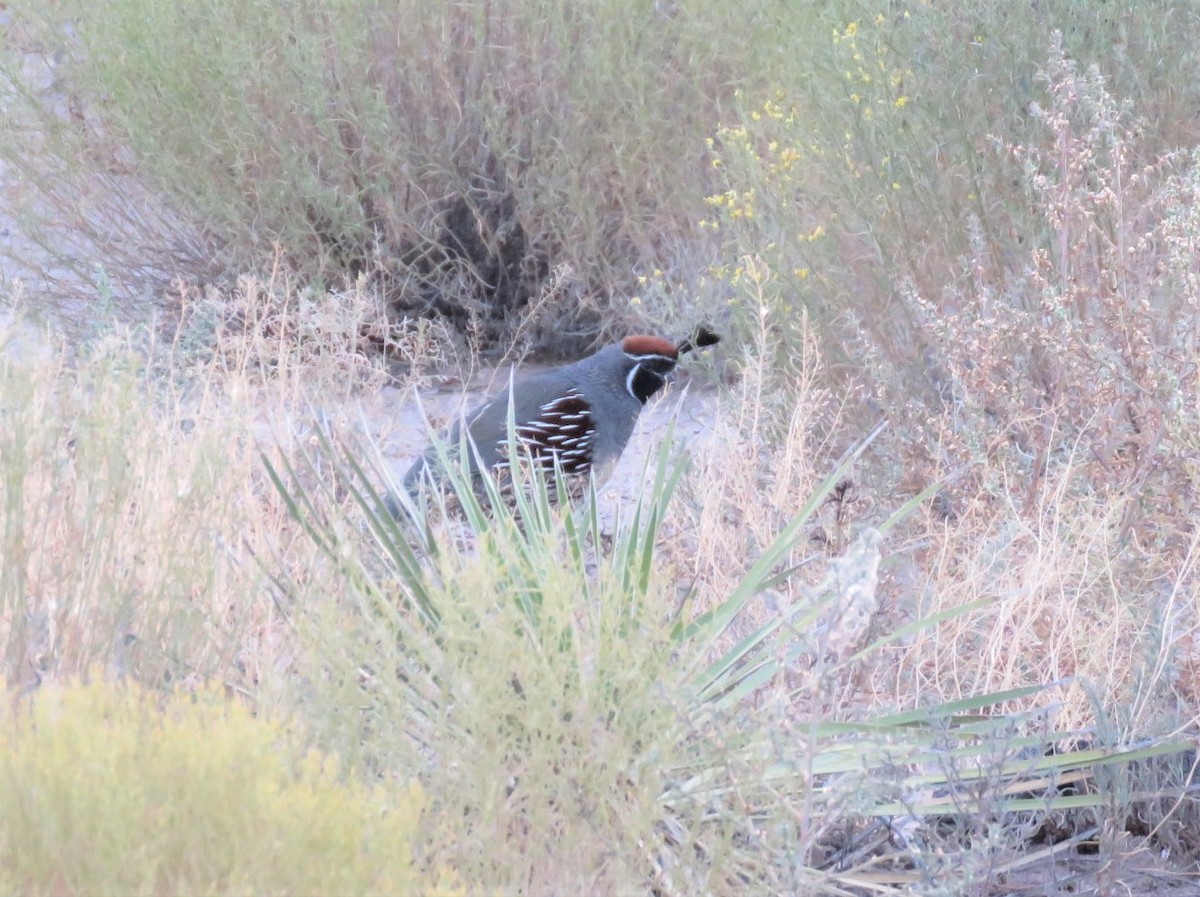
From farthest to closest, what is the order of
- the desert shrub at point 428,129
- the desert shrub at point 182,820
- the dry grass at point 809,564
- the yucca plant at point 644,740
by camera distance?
the desert shrub at point 428,129
the dry grass at point 809,564
the yucca plant at point 644,740
the desert shrub at point 182,820

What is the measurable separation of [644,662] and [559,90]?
4.90 m

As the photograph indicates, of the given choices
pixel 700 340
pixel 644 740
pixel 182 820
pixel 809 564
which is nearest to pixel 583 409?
pixel 700 340

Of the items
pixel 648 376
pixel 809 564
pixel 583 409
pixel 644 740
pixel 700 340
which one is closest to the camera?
pixel 644 740

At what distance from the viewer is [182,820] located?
2064 millimetres

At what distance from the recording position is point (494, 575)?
2.67 metres

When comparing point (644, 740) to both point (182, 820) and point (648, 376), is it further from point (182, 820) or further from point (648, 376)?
point (648, 376)

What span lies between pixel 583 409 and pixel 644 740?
2.88 metres

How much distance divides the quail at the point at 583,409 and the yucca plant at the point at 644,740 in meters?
1.76

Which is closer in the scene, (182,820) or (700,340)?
(182,820)

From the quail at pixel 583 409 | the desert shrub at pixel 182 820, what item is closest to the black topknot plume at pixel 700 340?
the quail at pixel 583 409

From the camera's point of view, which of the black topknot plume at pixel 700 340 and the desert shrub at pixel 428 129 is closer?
the black topknot plume at pixel 700 340

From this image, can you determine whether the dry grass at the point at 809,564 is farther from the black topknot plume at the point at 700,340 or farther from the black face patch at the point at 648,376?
the black face patch at the point at 648,376

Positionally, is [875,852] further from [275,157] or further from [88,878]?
[275,157]

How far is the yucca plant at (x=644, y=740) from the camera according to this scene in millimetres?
2516
